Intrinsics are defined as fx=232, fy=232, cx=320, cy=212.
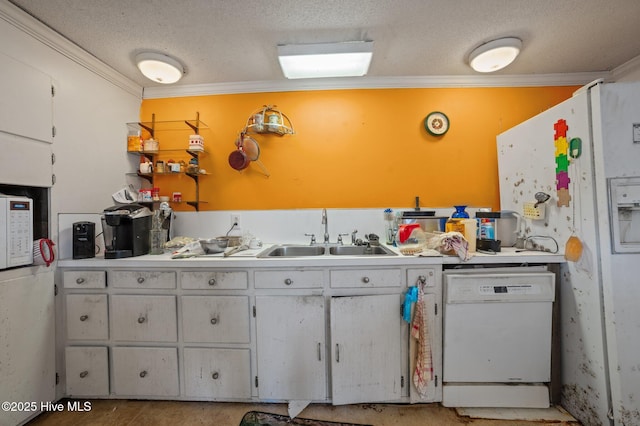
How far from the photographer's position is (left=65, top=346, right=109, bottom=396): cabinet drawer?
4.76 feet

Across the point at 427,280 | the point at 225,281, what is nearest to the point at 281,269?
the point at 225,281

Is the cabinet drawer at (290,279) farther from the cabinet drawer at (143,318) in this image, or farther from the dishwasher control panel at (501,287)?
the dishwasher control panel at (501,287)

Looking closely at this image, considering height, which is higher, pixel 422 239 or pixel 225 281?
pixel 422 239

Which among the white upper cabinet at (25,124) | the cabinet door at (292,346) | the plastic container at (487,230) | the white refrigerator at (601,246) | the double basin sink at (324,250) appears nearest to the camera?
the white refrigerator at (601,246)

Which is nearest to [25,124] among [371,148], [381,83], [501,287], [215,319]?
[215,319]

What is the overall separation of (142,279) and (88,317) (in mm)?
425

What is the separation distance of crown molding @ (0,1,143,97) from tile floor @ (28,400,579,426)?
2308 millimetres

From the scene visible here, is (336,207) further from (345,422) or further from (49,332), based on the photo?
(49,332)

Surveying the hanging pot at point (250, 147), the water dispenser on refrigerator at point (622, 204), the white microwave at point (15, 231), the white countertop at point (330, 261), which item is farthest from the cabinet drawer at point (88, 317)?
the water dispenser on refrigerator at point (622, 204)

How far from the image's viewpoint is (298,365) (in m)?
1.40

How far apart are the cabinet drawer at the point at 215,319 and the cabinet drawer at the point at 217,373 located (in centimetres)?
8

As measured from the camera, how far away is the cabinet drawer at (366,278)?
1398 mm

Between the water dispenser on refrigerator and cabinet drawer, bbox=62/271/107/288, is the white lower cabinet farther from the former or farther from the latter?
the water dispenser on refrigerator

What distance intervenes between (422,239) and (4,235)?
2.50 meters
